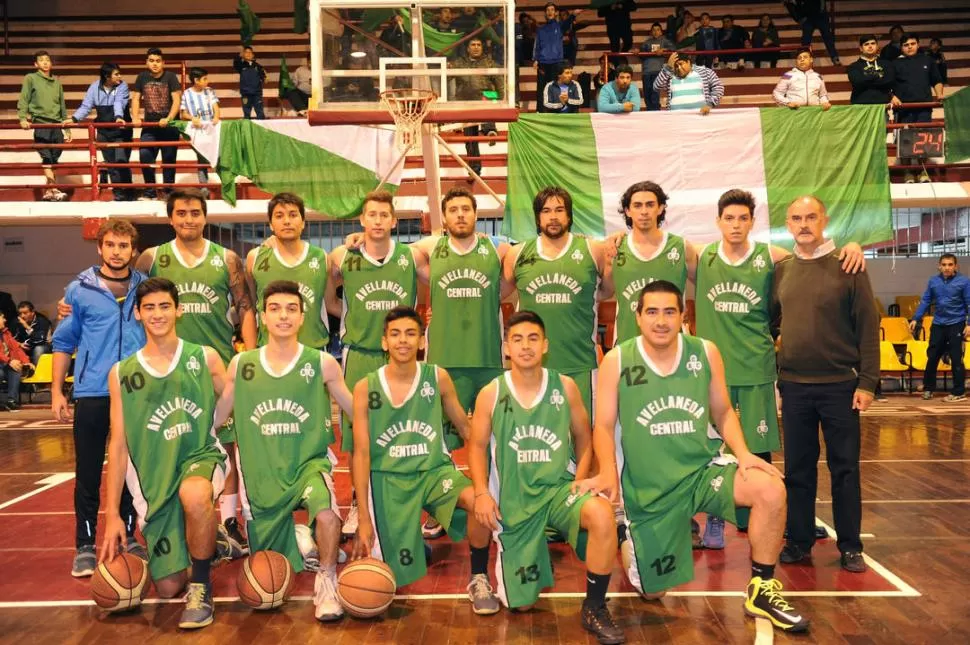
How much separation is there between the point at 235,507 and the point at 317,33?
14.9 ft

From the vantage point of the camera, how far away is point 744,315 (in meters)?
5.23

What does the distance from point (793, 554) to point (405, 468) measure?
212 cm

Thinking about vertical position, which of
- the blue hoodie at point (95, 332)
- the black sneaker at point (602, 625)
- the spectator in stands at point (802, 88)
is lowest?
the black sneaker at point (602, 625)

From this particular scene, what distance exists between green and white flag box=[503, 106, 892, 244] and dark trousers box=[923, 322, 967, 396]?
6.30 feet

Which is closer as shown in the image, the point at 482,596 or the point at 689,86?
the point at 482,596

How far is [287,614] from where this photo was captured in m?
4.30

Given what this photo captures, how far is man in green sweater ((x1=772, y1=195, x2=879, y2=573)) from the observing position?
15.5 ft

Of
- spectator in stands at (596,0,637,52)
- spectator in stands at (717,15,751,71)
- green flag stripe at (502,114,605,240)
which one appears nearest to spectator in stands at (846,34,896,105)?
spectator in stands at (717,15,751,71)

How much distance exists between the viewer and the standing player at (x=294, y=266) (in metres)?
5.56

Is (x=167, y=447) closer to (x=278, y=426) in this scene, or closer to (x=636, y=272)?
(x=278, y=426)

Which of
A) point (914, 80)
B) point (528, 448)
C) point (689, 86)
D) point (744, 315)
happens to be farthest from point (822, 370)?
point (914, 80)

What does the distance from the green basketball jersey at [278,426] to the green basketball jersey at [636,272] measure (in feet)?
6.12

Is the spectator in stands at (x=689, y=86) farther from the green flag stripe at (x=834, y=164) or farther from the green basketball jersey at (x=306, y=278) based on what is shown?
the green basketball jersey at (x=306, y=278)

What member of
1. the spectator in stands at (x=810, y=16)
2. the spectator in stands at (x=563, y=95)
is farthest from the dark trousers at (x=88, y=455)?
the spectator in stands at (x=810, y=16)
